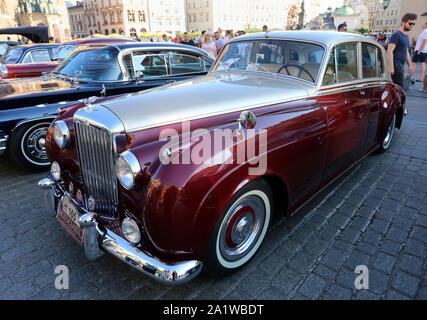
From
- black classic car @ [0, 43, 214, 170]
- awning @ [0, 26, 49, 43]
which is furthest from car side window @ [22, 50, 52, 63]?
awning @ [0, 26, 49, 43]

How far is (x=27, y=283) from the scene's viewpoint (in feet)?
7.29

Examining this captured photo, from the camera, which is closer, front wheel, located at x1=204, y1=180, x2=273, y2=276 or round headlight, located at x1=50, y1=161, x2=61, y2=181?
front wheel, located at x1=204, y1=180, x2=273, y2=276

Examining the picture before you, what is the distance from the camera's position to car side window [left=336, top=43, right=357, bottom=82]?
9.85ft

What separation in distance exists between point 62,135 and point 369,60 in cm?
349

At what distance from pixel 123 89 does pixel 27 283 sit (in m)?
2.96

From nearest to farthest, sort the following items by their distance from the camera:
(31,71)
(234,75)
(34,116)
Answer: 1. (234,75)
2. (34,116)
3. (31,71)

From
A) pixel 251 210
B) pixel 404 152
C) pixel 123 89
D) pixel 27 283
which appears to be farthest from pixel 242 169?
pixel 404 152

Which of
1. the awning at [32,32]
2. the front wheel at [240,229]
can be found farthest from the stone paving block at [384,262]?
the awning at [32,32]

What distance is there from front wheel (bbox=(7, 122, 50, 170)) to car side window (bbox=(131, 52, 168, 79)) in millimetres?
1586

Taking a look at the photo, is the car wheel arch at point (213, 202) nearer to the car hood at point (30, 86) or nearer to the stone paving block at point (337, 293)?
the stone paving block at point (337, 293)

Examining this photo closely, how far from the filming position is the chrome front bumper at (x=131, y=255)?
5.72 feet

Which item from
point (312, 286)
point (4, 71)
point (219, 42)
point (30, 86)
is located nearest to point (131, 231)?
point (312, 286)

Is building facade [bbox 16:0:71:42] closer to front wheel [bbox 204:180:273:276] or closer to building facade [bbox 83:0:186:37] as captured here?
building facade [bbox 83:0:186:37]
